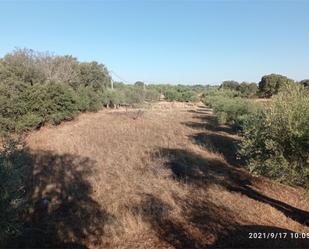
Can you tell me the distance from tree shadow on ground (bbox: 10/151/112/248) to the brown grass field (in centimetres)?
3

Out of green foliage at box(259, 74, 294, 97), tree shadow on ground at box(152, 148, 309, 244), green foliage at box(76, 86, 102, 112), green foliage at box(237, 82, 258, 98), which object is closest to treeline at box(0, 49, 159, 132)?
green foliage at box(76, 86, 102, 112)

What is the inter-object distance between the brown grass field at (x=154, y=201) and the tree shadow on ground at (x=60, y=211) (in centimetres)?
3

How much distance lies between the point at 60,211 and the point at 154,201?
3712 mm

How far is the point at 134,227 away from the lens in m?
10.6

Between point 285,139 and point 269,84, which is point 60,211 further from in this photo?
point 269,84

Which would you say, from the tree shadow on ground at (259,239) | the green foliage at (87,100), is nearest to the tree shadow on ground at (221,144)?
the tree shadow on ground at (259,239)

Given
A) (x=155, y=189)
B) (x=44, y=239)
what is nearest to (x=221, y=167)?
(x=155, y=189)

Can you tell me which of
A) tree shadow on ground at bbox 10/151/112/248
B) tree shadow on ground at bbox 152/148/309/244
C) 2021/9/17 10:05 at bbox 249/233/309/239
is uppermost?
2021/9/17 10:05 at bbox 249/233/309/239

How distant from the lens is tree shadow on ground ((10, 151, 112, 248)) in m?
9.73

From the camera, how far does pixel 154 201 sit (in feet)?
42.1

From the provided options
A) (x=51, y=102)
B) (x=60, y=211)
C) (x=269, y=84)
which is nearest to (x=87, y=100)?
(x=51, y=102)

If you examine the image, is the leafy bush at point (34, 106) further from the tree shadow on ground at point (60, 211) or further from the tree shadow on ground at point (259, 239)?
the tree shadow on ground at point (259, 239)

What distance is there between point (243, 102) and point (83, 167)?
22.8 metres

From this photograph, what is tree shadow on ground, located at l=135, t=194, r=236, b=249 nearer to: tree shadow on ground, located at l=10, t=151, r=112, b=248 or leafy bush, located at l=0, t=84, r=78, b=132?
tree shadow on ground, located at l=10, t=151, r=112, b=248
